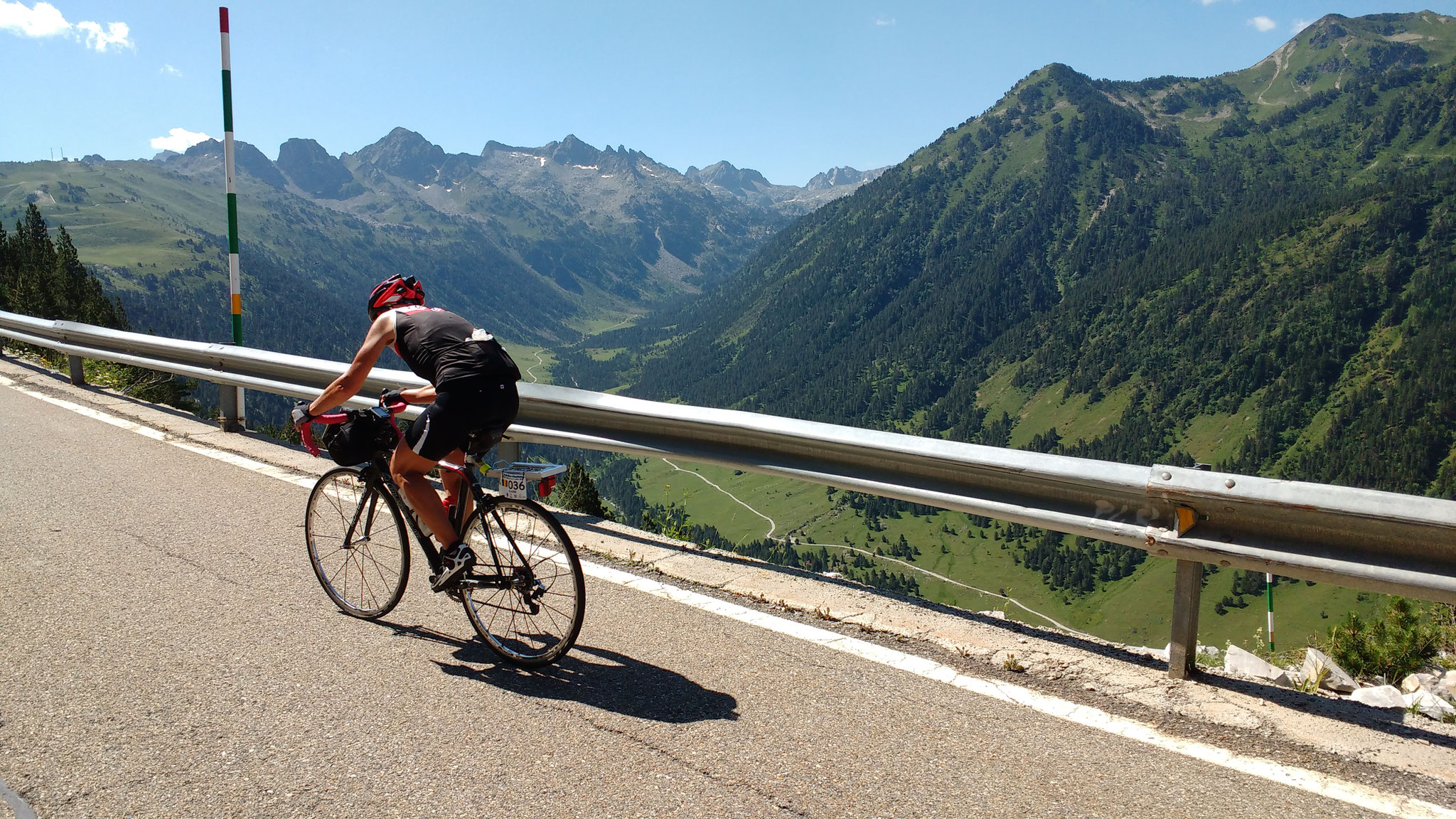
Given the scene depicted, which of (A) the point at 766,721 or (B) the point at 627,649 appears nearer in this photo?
(A) the point at 766,721

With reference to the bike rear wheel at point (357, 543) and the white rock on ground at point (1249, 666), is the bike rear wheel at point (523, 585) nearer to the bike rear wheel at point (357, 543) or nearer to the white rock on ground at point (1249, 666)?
the bike rear wheel at point (357, 543)

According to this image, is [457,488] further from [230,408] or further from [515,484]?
[230,408]

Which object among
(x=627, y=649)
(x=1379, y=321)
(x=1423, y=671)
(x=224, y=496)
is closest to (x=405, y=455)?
(x=627, y=649)

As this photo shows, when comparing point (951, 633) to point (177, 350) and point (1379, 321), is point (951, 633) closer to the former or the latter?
point (177, 350)

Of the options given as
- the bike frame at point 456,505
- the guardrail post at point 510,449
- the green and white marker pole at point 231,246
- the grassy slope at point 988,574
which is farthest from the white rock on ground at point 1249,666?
the grassy slope at point 988,574

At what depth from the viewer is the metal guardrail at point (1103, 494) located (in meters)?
3.75

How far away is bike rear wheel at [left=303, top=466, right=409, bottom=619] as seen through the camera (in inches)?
199

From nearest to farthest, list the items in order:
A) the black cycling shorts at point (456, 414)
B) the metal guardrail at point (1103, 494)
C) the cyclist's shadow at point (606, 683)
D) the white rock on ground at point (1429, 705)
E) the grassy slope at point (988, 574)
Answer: the metal guardrail at point (1103, 494), the cyclist's shadow at point (606, 683), the white rock on ground at point (1429, 705), the black cycling shorts at point (456, 414), the grassy slope at point (988, 574)

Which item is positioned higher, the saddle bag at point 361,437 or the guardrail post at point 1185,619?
the saddle bag at point 361,437

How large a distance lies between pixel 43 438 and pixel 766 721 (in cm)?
919

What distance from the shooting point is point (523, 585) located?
4.44 m

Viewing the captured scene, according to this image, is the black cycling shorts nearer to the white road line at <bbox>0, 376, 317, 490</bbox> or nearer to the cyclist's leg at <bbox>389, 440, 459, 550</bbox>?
the cyclist's leg at <bbox>389, 440, 459, 550</bbox>

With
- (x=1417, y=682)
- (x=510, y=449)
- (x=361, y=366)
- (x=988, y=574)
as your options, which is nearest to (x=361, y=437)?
(x=361, y=366)

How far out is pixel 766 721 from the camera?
387cm
